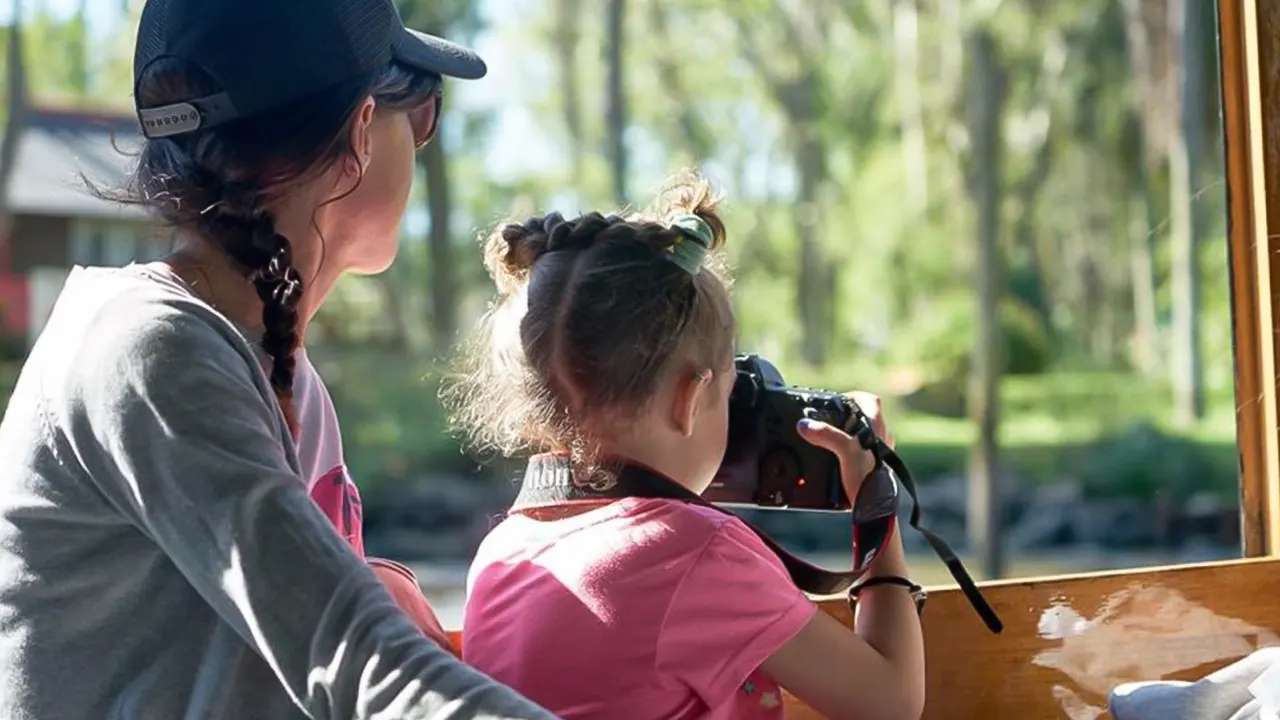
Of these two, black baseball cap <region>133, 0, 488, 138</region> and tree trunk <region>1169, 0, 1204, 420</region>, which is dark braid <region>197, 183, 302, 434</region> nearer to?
black baseball cap <region>133, 0, 488, 138</region>

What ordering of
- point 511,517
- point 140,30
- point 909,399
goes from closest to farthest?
1. point 140,30
2. point 511,517
3. point 909,399

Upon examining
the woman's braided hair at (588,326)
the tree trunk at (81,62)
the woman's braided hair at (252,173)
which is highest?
the tree trunk at (81,62)

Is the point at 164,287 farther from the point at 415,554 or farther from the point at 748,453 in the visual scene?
the point at 415,554

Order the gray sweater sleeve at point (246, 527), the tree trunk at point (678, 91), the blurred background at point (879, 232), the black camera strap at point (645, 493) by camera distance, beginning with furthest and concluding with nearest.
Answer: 1. the tree trunk at point (678, 91)
2. the blurred background at point (879, 232)
3. the black camera strap at point (645, 493)
4. the gray sweater sleeve at point (246, 527)

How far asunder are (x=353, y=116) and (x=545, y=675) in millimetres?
435

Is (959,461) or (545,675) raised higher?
(545,675)

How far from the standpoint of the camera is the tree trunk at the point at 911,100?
15.0m

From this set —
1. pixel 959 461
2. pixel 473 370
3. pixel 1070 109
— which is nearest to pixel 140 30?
pixel 473 370

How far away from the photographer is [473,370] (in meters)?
1.42

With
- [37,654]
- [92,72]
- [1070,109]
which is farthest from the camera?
[1070,109]

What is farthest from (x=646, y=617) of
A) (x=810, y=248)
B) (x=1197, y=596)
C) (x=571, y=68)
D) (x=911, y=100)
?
(x=911, y=100)

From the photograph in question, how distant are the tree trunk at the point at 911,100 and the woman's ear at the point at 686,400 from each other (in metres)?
14.1

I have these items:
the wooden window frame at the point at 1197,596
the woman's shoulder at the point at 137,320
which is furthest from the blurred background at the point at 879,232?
the woman's shoulder at the point at 137,320

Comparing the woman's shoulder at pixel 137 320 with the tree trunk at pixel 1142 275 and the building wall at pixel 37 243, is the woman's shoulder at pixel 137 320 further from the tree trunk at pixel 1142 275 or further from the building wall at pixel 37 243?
the tree trunk at pixel 1142 275
